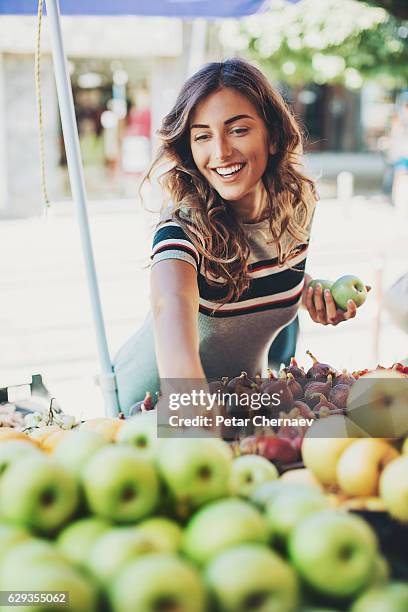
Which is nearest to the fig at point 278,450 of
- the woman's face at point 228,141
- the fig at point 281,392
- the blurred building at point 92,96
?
the fig at point 281,392

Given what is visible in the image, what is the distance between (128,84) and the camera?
14531 millimetres

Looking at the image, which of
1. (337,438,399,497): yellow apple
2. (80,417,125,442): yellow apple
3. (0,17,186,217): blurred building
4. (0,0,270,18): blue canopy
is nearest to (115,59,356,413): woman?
(80,417,125,442): yellow apple

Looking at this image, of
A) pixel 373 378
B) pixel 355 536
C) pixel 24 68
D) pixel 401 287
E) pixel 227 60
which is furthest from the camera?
pixel 24 68

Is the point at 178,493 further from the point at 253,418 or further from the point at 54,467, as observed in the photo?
the point at 253,418

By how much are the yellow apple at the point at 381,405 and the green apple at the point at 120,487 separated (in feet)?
1.74

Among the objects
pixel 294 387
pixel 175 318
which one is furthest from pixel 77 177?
pixel 294 387

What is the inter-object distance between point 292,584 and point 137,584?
22 cm

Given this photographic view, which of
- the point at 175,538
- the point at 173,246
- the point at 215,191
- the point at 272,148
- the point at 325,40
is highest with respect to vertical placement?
the point at 325,40

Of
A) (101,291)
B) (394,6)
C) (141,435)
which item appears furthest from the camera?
(394,6)

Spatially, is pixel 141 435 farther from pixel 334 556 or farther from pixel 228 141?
pixel 228 141

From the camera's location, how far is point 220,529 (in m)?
1.15

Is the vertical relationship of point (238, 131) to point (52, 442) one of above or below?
above

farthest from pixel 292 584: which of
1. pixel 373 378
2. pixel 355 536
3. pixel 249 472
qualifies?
pixel 373 378

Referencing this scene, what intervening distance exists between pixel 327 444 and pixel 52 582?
65 cm
